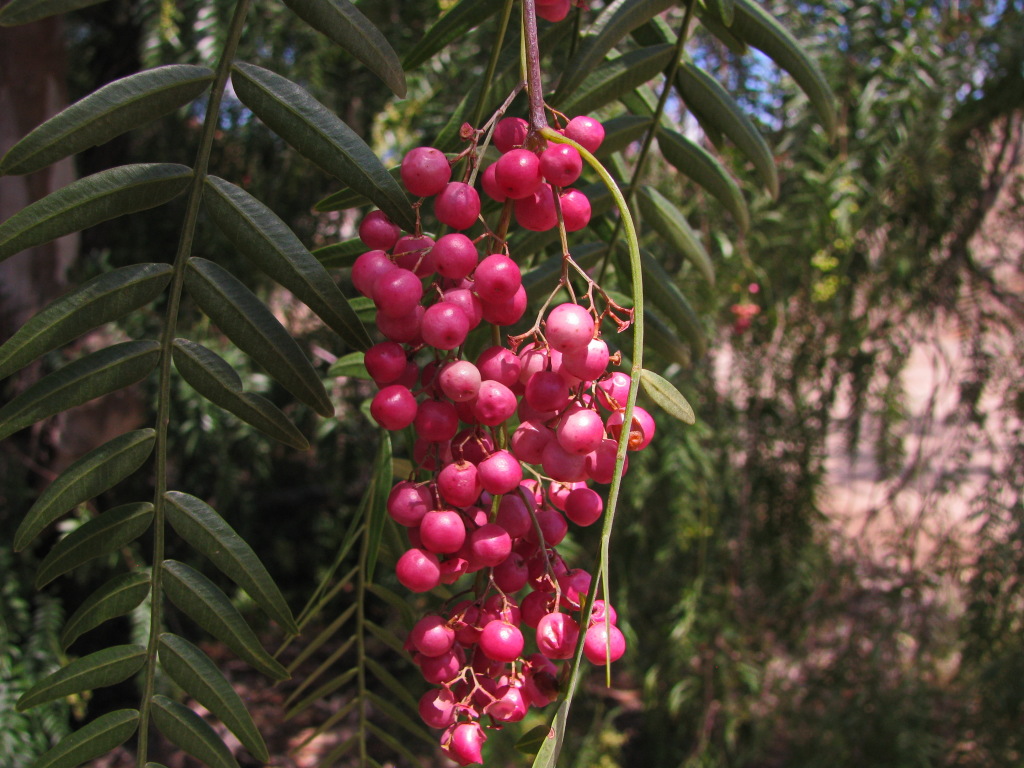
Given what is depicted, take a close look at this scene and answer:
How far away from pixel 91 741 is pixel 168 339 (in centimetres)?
19

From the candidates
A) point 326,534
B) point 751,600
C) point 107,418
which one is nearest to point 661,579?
point 751,600

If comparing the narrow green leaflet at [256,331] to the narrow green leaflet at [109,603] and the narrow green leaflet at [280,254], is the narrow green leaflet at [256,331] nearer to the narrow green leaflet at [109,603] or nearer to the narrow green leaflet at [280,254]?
the narrow green leaflet at [280,254]

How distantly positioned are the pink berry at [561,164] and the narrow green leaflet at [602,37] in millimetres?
104

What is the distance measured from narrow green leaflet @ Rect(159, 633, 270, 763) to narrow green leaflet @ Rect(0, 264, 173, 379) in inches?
5.7

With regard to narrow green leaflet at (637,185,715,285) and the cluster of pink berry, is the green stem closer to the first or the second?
the cluster of pink berry

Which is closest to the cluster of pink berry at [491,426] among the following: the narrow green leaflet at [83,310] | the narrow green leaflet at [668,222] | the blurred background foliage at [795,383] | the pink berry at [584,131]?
the pink berry at [584,131]

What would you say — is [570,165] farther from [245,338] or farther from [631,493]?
[631,493]

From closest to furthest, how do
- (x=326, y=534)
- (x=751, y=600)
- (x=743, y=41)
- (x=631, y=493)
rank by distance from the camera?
(x=743, y=41) < (x=631, y=493) < (x=751, y=600) < (x=326, y=534)

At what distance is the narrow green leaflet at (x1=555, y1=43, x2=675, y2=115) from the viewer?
45 centimetres

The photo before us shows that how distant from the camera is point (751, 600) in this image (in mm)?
1574

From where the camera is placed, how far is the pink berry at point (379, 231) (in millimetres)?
367

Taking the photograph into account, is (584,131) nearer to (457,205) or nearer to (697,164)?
(457,205)

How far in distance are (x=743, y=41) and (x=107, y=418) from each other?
4.29 ft

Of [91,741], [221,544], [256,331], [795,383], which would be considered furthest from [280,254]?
[795,383]
